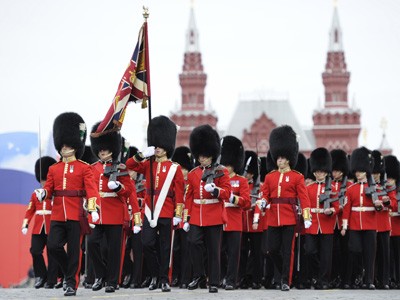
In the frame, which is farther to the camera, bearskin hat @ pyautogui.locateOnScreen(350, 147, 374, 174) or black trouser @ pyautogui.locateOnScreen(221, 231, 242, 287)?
bearskin hat @ pyautogui.locateOnScreen(350, 147, 374, 174)

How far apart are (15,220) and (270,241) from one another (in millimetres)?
10251

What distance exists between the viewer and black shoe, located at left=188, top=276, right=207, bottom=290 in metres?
14.4

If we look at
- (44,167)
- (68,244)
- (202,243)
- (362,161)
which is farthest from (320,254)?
(68,244)

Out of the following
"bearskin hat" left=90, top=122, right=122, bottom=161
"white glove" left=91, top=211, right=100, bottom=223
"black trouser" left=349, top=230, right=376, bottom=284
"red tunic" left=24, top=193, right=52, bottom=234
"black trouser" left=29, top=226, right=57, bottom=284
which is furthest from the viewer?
"black trouser" left=349, top=230, right=376, bottom=284

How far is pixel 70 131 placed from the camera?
1348 cm

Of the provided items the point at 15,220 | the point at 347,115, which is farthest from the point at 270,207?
the point at 347,115

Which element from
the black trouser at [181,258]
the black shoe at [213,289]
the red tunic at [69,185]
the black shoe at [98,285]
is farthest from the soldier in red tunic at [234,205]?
the red tunic at [69,185]

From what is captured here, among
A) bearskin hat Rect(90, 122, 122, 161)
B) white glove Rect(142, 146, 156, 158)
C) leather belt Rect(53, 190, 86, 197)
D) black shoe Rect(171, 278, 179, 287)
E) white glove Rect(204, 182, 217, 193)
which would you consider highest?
→ bearskin hat Rect(90, 122, 122, 161)

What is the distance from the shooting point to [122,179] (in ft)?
46.5

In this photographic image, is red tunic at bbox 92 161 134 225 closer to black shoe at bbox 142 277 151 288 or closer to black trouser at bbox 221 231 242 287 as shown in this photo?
black trouser at bbox 221 231 242 287

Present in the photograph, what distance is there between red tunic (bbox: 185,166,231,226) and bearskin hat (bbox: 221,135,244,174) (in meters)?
1.75

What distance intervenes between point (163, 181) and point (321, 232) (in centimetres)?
337

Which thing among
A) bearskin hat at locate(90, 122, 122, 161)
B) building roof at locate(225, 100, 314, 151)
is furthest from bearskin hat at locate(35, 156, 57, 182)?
building roof at locate(225, 100, 314, 151)

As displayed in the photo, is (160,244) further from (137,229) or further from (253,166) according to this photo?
(253,166)
